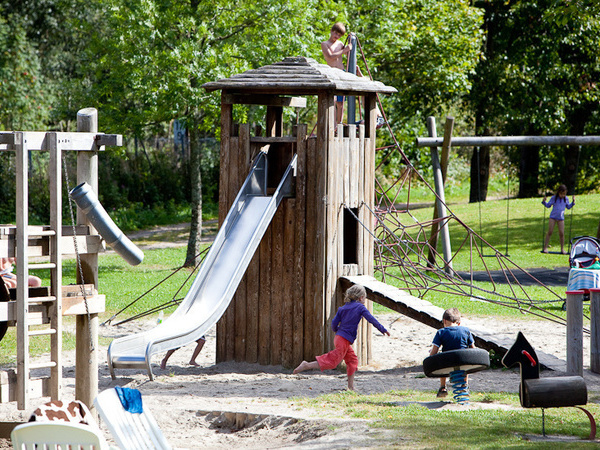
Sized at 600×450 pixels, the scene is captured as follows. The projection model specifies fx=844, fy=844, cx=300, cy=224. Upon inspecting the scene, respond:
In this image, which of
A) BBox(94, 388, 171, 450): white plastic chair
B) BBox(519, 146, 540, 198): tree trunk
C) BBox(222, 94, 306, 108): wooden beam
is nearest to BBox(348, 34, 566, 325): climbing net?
BBox(222, 94, 306, 108): wooden beam

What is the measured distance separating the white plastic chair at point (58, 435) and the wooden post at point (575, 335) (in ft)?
18.7

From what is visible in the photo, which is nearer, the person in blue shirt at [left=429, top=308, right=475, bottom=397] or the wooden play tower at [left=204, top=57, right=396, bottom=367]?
the person in blue shirt at [left=429, top=308, right=475, bottom=397]

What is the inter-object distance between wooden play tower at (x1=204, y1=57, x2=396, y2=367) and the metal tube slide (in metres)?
3.39

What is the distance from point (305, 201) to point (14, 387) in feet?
14.7

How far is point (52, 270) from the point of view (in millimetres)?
6746

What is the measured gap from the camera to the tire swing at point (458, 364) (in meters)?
7.65

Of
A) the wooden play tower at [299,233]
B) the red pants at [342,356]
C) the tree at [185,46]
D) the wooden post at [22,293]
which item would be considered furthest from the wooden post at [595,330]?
the tree at [185,46]

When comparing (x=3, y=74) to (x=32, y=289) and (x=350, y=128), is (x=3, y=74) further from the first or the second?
(x=32, y=289)

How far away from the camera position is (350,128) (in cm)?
1046

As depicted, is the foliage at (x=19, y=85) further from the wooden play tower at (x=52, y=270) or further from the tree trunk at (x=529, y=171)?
the wooden play tower at (x=52, y=270)

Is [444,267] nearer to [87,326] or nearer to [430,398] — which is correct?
[430,398]

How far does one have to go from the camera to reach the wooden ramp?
9492 mm

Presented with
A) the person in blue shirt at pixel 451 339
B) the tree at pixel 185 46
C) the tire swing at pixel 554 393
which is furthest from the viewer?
the tree at pixel 185 46

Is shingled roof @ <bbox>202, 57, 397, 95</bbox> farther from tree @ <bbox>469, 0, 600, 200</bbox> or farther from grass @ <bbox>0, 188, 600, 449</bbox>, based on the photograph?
tree @ <bbox>469, 0, 600, 200</bbox>
